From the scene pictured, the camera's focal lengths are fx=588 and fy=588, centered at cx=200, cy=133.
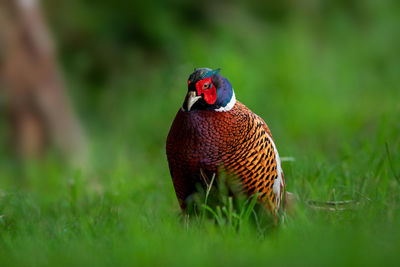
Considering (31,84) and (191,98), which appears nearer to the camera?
(191,98)

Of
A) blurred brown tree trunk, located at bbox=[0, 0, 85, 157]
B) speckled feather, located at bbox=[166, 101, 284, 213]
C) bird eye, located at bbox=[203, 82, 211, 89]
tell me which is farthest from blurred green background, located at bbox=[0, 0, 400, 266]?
bird eye, located at bbox=[203, 82, 211, 89]

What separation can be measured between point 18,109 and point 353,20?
601 cm

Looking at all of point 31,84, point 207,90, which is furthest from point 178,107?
point 207,90

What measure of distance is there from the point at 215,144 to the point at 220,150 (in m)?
0.04

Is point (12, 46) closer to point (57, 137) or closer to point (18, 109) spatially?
point (18, 109)

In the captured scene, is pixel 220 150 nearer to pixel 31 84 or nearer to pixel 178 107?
pixel 178 107

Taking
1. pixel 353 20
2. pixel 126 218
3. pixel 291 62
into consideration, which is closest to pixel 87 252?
pixel 126 218

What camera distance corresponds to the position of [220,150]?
3.11 metres

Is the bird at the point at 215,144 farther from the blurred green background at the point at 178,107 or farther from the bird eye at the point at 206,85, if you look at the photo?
the blurred green background at the point at 178,107

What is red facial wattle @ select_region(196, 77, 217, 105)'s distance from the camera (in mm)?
3137

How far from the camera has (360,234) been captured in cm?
244

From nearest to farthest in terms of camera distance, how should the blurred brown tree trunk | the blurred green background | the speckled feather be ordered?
the blurred green background → the speckled feather → the blurred brown tree trunk

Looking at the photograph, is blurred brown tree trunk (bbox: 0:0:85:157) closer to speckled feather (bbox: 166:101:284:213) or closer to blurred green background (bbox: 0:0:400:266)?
blurred green background (bbox: 0:0:400:266)

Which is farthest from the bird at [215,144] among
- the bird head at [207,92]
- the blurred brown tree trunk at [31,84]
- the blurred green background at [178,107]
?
the blurred brown tree trunk at [31,84]
